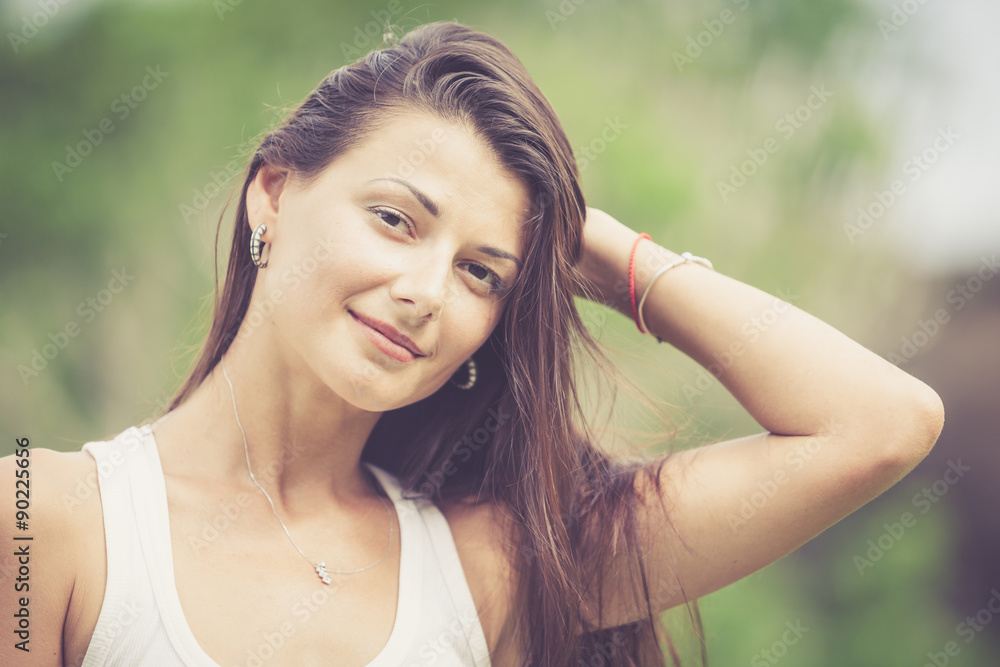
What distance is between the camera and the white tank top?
1.29m

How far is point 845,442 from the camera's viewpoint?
1.54 metres

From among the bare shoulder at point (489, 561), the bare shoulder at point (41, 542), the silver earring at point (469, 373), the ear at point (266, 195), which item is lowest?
the bare shoulder at point (489, 561)

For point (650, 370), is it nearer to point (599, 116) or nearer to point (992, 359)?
point (599, 116)

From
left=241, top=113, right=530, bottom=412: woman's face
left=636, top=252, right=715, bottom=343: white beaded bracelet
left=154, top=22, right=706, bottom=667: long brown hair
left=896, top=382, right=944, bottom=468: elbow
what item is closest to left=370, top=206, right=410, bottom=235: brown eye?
left=241, top=113, right=530, bottom=412: woman's face

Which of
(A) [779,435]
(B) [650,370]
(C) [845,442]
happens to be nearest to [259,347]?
(A) [779,435]

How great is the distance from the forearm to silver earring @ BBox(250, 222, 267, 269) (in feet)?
2.57

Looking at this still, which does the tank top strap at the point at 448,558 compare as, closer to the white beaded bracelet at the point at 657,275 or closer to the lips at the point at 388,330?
the lips at the point at 388,330

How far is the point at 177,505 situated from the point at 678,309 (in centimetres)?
117

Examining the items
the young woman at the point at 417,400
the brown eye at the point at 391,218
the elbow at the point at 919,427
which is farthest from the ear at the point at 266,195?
the elbow at the point at 919,427

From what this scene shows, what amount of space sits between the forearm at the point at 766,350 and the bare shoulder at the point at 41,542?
3.97 feet

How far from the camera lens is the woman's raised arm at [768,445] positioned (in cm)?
154

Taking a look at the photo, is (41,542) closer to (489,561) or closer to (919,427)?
(489,561)

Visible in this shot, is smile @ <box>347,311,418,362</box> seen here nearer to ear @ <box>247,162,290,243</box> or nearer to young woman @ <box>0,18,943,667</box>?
young woman @ <box>0,18,943,667</box>

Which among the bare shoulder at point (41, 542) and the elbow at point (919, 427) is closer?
the bare shoulder at point (41, 542)
